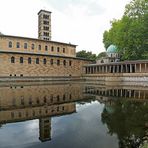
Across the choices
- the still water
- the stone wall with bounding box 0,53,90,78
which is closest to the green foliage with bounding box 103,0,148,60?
the stone wall with bounding box 0,53,90,78

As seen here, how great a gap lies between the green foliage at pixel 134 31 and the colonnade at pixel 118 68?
2847 mm

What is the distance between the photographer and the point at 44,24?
276 ft

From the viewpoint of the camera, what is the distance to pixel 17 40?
59.7m

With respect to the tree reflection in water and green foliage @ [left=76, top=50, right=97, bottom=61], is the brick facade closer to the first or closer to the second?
green foliage @ [left=76, top=50, right=97, bottom=61]

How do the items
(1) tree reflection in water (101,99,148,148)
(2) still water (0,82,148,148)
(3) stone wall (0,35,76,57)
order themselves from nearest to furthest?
1. (2) still water (0,82,148,148)
2. (1) tree reflection in water (101,99,148,148)
3. (3) stone wall (0,35,76,57)

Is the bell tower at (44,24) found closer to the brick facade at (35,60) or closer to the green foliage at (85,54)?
the green foliage at (85,54)

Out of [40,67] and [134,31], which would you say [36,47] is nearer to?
[40,67]

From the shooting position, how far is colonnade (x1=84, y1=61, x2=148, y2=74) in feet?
173

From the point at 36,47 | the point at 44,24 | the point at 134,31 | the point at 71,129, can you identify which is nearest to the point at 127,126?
the point at 71,129

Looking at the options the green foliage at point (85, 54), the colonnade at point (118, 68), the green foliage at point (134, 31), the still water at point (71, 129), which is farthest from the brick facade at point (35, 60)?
the still water at point (71, 129)

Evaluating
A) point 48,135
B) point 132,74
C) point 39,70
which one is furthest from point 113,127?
point 39,70

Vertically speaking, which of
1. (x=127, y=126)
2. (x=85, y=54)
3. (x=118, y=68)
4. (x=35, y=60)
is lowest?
(x=127, y=126)

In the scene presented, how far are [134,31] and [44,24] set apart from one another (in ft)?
132

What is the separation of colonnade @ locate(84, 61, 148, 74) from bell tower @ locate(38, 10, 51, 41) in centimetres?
2384
